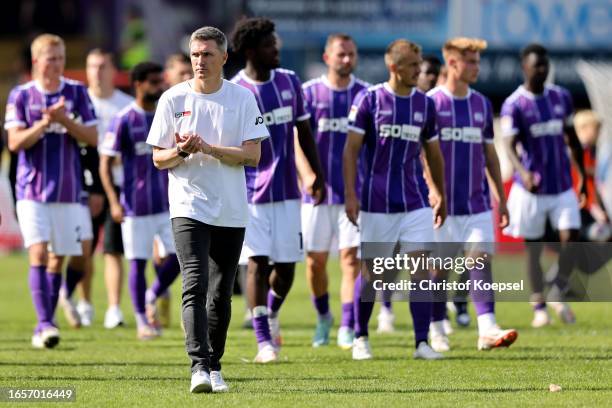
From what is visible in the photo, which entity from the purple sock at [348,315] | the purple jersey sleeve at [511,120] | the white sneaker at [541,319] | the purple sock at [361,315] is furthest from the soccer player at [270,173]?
the white sneaker at [541,319]

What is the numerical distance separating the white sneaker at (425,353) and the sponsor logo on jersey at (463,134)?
6.79ft

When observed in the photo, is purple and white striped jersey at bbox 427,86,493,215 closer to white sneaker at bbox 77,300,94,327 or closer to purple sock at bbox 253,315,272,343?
purple sock at bbox 253,315,272,343

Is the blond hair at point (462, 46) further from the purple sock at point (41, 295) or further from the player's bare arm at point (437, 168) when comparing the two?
the purple sock at point (41, 295)

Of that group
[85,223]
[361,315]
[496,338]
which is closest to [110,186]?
[85,223]

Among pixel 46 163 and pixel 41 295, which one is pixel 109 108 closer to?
pixel 46 163

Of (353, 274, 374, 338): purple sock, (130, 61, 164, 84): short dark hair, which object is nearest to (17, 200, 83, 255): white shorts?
(130, 61, 164, 84): short dark hair

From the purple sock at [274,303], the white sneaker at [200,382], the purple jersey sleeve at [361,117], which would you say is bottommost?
the purple sock at [274,303]

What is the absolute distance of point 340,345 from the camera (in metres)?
12.0

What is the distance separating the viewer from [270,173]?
36.2 feet

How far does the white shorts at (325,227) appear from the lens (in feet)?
40.5

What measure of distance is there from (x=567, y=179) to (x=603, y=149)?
33.0 feet

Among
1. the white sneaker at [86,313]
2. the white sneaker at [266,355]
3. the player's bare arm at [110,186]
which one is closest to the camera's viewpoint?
the white sneaker at [266,355]

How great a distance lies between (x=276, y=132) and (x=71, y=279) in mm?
4043

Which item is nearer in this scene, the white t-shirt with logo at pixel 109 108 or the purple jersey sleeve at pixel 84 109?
the purple jersey sleeve at pixel 84 109
